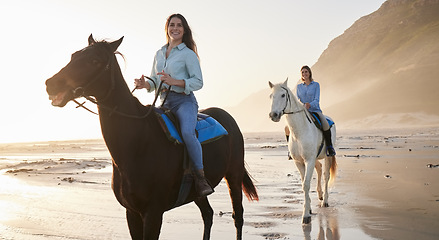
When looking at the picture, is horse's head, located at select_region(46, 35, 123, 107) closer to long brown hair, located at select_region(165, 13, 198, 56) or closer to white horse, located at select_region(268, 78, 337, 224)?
long brown hair, located at select_region(165, 13, 198, 56)

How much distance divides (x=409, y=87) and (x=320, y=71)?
6658cm

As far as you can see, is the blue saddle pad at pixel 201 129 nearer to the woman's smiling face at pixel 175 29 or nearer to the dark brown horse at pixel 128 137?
the dark brown horse at pixel 128 137

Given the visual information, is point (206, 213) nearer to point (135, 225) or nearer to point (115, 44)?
point (135, 225)

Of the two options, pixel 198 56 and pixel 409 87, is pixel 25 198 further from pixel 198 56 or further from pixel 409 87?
pixel 409 87

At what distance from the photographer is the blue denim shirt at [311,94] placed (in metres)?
9.74

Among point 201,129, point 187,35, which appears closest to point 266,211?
point 201,129

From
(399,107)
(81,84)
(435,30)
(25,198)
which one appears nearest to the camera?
(81,84)

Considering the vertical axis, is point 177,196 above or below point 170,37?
below

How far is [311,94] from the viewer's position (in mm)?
9828

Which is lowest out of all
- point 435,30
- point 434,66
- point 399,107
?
point 399,107

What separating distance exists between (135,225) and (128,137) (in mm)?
934

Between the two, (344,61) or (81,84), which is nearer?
(81,84)

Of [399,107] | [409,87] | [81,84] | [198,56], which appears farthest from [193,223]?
[409,87]

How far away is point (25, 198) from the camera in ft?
32.0
